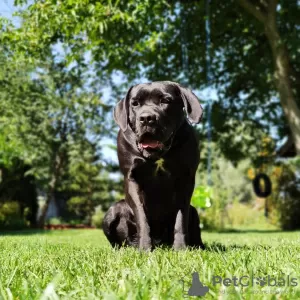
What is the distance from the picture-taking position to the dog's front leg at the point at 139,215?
3.56 metres

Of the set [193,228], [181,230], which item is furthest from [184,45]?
[181,230]

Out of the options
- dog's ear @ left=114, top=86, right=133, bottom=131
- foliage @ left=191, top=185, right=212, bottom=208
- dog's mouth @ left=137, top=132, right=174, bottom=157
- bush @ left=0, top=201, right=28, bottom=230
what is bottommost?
bush @ left=0, top=201, right=28, bottom=230

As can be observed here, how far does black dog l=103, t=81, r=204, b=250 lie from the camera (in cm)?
338

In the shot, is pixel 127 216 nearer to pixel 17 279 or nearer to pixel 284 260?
pixel 284 260

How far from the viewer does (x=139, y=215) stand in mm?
3617

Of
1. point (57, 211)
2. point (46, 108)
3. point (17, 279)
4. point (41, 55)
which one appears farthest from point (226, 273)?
point (57, 211)

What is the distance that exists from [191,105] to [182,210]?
866 millimetres

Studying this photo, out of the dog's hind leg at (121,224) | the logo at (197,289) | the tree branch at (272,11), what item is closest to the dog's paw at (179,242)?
the dog's hind leg at (121,224)

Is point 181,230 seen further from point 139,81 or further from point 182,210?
point 139,81

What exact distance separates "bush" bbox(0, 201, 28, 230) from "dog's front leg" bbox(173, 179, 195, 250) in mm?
16462

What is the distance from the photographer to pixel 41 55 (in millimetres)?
11508

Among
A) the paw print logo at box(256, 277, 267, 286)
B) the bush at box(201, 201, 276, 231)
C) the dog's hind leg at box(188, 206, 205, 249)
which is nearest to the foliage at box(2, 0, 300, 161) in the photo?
the bush at box(201, 201, 276, 231)

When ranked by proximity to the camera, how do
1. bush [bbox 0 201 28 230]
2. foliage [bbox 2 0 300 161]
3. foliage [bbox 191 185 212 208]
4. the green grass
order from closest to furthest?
the green grass → foliage [bbox 2 0 300 161] → foliage [bbox 191 185 212 208] → bush [bbox 0 201 28 230]

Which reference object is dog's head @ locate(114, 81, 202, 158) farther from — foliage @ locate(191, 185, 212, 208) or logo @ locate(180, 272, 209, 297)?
foliage @ locate(191, 185, 212, 208)
